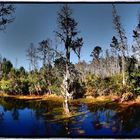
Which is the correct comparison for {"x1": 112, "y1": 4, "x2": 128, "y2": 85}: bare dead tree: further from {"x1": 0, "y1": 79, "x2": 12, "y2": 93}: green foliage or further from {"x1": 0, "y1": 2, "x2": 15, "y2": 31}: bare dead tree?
{"x1": 0, "y1": 79, "x2": 12, "y2": 93}: green foliage

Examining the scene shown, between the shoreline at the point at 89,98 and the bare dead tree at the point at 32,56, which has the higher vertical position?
the bare dead tree at the point at 32,56

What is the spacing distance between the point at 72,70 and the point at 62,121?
968 mm

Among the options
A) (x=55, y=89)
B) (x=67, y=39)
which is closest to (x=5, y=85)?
(x=55, y=89)

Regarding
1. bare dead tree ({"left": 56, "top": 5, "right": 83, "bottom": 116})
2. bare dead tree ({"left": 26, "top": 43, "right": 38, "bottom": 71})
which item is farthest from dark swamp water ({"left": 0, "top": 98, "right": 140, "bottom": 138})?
bare dead tree ({"left": 26, "top": 43, "right": 38, "bottom": 71})

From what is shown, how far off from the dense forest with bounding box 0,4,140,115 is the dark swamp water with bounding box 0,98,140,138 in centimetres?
24

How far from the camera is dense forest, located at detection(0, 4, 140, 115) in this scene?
21.8ft

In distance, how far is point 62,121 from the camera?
651cm

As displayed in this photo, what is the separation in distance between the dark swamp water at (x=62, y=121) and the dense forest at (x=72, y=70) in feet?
0.80

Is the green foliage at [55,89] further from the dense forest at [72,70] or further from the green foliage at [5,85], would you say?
the green foliage at [5,85]

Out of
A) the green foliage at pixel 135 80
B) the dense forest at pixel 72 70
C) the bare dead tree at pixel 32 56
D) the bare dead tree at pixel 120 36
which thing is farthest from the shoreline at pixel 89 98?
the bare dead tree at pixel 32 56

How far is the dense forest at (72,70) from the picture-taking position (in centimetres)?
664

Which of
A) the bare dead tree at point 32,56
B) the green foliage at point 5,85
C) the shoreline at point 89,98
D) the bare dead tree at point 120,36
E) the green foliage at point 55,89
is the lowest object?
the shoreline at point 89,98

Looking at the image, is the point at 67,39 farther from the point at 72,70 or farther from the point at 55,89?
the point at 55,89

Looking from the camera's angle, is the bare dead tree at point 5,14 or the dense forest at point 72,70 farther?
the dense forest at point 72,70
